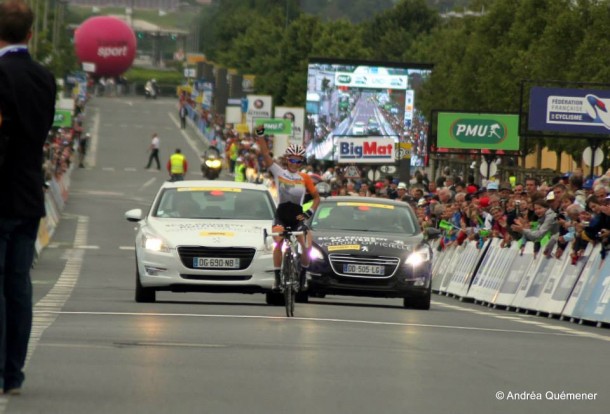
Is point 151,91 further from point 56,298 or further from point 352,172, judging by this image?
point 56,298

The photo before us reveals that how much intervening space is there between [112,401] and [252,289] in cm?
1140

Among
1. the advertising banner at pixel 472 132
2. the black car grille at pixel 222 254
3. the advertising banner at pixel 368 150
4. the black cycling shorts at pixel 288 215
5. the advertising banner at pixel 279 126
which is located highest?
the black cycling shorts at pixel 288 215

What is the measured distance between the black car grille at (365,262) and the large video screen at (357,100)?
184ft

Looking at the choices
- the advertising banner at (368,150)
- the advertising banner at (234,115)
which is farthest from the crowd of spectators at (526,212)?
the advertising banner at (234,115)

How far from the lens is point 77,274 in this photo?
3128 cm

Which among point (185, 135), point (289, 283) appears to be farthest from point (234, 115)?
point (289, 283)

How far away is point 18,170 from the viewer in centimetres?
961

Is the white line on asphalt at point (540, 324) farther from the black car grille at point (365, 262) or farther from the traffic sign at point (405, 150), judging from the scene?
the traffic sign at point (405, 150)

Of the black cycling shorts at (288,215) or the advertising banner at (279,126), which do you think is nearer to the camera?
the black cycling shorts at (288,215)

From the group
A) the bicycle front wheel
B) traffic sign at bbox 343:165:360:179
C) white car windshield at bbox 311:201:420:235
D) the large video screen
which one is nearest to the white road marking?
the bicycle front wheel

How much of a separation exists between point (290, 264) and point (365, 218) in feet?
17.1

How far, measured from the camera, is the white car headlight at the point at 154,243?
822 inches

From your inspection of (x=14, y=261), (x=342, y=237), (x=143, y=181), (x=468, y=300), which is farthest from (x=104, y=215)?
(x=14, y=261)

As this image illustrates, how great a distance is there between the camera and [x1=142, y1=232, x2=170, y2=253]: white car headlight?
68.5 ft
